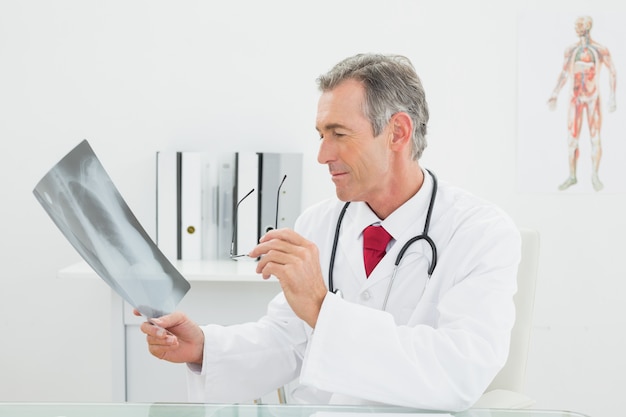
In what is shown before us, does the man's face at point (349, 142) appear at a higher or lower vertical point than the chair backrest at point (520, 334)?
higher

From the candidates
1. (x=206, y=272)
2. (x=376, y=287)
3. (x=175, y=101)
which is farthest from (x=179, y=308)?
(x=376, y=287)

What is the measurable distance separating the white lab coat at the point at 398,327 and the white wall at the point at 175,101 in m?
0.87

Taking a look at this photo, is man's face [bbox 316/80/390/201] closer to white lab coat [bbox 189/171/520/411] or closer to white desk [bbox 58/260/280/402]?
white lab coat [bbox 189/171/520/411]

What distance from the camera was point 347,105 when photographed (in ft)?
4.55

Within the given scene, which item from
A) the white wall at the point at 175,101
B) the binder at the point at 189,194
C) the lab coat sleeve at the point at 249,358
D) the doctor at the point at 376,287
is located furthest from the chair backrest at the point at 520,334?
the binder at the point at 189,194

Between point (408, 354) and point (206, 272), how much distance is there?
99cm

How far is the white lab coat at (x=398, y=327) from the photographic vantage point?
109cm

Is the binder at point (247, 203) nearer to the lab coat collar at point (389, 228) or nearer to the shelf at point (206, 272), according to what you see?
the shelf at point (206, 272)

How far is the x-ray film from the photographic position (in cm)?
102

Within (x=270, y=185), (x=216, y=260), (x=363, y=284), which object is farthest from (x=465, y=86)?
(x=363, y=284)

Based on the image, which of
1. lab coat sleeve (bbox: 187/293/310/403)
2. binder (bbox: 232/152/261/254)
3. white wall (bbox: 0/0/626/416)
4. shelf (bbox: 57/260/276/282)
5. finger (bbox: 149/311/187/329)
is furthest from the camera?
white wall (bbox: 0/0/626/416)

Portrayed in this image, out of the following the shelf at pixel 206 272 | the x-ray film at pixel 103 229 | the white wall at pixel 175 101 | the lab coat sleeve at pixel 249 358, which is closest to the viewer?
the x-ray film at pixel 103 229

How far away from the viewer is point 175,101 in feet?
7.64

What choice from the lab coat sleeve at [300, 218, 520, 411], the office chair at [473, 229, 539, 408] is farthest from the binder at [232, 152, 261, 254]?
the lab coat sleeve at [300, 218, 520, 411]
